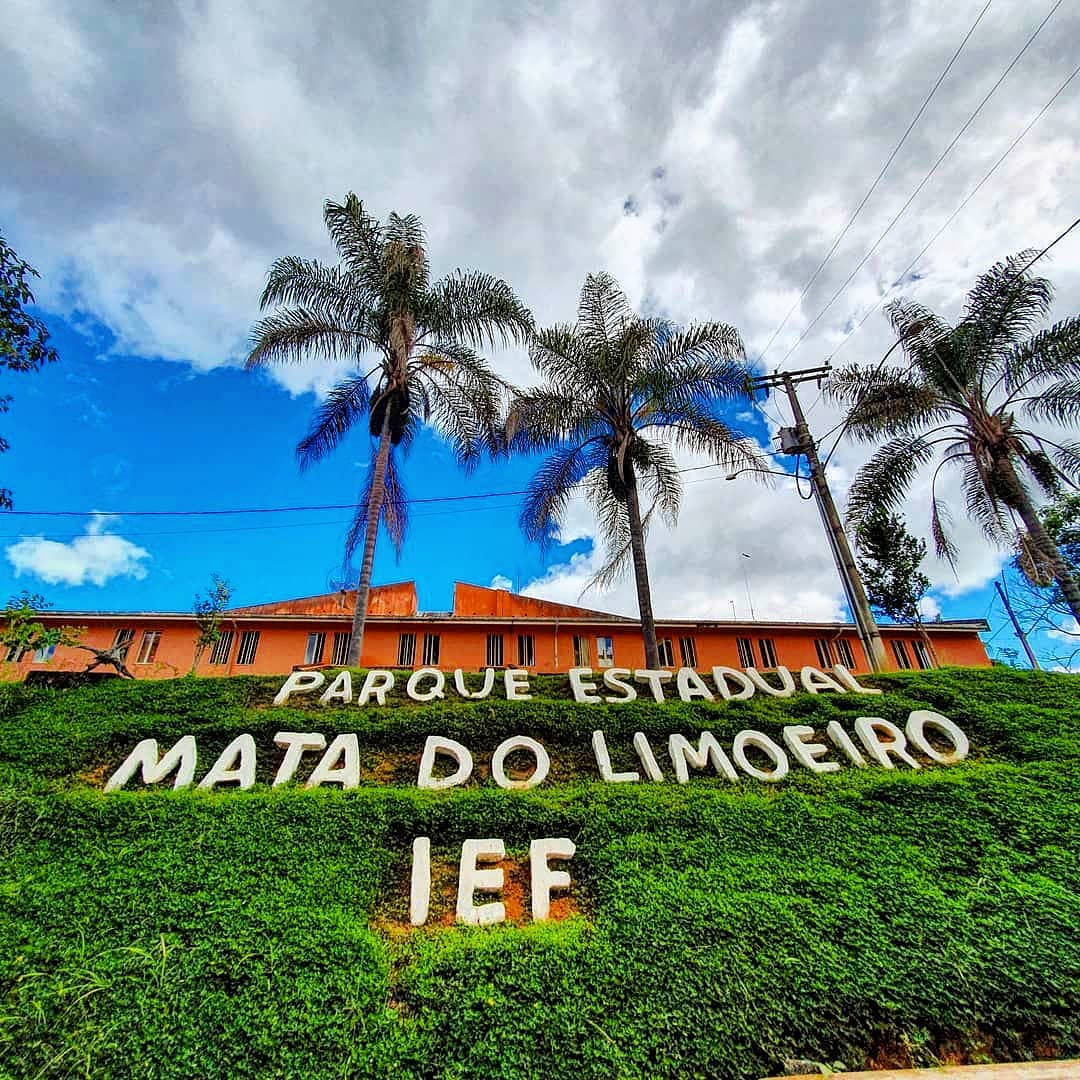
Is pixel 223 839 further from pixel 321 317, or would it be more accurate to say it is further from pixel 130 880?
pixel 321 317

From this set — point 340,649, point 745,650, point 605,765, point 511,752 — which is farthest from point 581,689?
point 745,650

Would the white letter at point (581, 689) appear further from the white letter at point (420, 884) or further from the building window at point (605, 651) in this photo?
the building window at point (605, 651)

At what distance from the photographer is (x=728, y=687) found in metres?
9.33

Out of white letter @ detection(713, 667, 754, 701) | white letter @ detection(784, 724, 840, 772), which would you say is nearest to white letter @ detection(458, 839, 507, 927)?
white letter @ detection(784, 724, 840, 772)

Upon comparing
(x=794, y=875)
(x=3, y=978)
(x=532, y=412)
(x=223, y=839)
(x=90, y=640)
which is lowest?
(x=3, y=978)

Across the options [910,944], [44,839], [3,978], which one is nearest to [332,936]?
[3,978]

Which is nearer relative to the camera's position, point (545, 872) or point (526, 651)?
point (545, 872)

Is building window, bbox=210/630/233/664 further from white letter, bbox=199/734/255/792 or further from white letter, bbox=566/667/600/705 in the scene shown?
white letter, bbox=566/667/600/705

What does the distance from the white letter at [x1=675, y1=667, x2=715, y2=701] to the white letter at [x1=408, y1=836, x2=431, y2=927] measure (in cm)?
493

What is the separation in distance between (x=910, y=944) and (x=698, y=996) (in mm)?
1771

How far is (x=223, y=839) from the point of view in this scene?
5.27 metres

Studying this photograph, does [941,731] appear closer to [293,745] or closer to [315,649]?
[293,745]

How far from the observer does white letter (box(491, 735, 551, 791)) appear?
259 inches

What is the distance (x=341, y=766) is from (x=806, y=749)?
5.79 m
